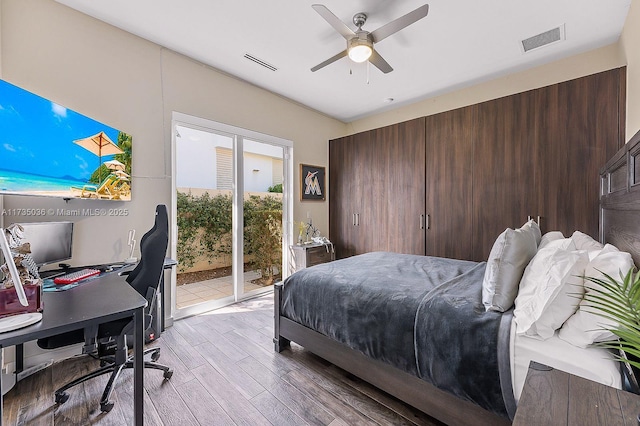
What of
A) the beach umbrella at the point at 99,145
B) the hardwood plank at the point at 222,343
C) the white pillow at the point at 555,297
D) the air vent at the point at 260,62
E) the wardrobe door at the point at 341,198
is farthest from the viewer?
the wardrobe door at the point at 341,198

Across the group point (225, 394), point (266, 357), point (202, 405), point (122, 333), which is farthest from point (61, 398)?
point (266, 357)

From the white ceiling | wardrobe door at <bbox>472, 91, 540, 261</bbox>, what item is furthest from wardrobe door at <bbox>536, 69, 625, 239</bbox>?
the white ceiling

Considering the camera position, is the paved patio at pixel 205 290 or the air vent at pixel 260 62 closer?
the air vent at pixel 260 62

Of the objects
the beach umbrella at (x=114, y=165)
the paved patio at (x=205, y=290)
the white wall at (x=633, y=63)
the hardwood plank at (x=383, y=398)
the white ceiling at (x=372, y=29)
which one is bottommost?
the hardwood plank at (x=383, y=398)

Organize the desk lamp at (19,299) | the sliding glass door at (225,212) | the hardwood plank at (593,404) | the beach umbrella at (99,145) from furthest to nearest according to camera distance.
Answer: the sliding glass door at (225,212) < the beach umbrella at (99,145) < the desk lamp at (19,299) < the hardwood plank at (593,404)

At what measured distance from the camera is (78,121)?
2170mm

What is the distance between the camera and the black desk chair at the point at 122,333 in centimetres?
165

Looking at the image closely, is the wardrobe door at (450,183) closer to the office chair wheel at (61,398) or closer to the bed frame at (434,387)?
the bed frame at (434,387)

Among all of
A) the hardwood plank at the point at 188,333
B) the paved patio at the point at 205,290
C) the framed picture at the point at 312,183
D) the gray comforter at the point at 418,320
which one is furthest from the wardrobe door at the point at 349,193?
the hardwood plank at the point at 188,333

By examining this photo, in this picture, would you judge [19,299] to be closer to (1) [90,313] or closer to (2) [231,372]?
(1) [90,313]

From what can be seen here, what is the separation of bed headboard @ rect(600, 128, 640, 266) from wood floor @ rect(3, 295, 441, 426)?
1583 mm

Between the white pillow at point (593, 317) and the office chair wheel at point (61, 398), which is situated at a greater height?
the white pillow at point (593, 317)

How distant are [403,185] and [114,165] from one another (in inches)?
137

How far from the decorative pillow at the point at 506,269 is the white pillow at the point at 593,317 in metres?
0.26
